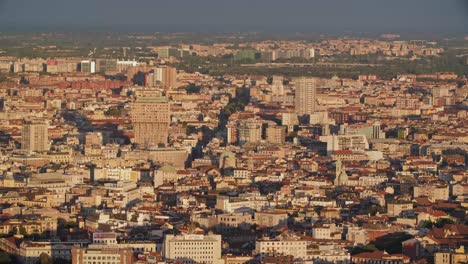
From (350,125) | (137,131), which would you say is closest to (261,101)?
(350,125)

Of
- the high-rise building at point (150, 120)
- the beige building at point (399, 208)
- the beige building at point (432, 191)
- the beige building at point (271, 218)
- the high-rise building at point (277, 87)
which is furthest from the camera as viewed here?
the high-rise building at point (277, 87)

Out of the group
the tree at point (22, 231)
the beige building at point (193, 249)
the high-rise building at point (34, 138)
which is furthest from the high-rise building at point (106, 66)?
the beige building at point (193, 249)

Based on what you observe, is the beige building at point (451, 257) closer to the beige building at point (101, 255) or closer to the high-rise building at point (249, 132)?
the beige building at point (101, 255)

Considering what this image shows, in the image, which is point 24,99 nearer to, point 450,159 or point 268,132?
point 268,132

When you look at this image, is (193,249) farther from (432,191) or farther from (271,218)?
(432,191)

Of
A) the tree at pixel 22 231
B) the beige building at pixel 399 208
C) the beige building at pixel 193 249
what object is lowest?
the beige building at pixel 399 208

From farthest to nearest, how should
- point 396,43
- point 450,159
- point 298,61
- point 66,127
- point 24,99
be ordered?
point 396,43
point 298,61
point 24,99
point 66,127
point 450,159

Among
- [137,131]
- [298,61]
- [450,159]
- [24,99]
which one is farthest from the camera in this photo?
[298,61]
